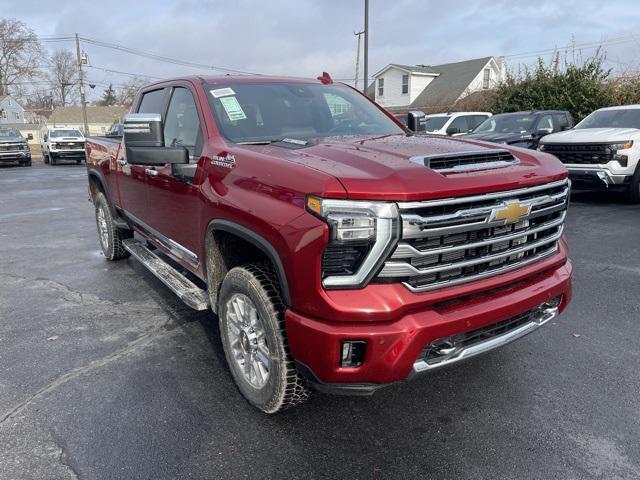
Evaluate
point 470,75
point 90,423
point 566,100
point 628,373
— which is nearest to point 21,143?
point 566,100

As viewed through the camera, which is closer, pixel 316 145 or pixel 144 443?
pixel 144 443

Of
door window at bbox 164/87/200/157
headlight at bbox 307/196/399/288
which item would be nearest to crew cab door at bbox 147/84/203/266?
door window at bbox 164/87/200/157

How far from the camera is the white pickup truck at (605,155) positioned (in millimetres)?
8734

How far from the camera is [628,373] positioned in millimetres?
3271

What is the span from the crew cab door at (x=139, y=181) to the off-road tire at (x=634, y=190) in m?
8.28

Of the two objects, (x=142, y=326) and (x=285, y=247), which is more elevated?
(x=285, y=247)

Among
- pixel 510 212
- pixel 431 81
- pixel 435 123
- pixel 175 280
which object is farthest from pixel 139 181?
pixel 431 81

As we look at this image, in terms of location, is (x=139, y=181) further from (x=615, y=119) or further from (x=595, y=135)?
(x=615, y=119)

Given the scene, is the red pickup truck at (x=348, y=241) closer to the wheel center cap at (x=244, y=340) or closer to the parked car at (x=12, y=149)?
the wheel center cap at (x=244, y=340)

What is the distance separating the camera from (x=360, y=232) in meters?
2.20

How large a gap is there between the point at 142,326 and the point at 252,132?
197 cm

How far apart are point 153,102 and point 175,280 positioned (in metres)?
1.79

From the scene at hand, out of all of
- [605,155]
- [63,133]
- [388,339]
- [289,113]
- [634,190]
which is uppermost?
[289,113]

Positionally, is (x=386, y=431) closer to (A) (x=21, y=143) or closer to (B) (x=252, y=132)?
(B) (x=252, y=132)
